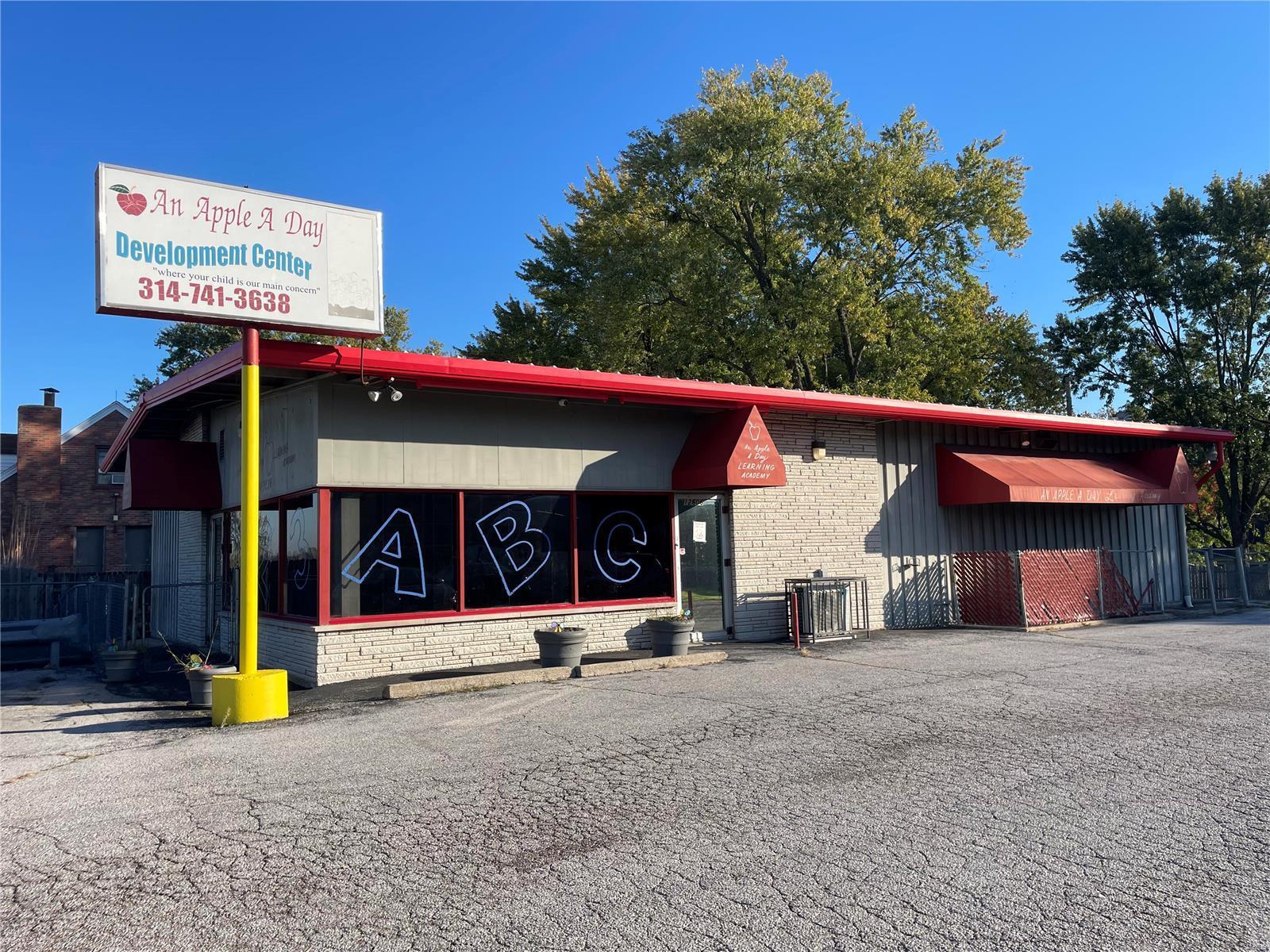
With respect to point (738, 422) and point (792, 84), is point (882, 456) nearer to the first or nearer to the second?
point (738, 422)

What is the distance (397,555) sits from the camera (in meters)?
12.7

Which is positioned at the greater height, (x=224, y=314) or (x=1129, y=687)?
(x=224, y=314)

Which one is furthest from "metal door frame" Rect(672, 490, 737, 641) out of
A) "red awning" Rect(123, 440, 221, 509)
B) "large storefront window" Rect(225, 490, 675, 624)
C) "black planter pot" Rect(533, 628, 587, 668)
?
"red awning" Rect(123, 440, 221, 509)

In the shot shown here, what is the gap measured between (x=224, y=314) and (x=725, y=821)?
754 centimetres

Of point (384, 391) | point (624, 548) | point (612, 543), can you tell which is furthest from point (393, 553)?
point (624, 548)

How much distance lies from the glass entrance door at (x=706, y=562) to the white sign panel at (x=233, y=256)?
6516mm

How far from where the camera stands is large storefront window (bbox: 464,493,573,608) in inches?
523

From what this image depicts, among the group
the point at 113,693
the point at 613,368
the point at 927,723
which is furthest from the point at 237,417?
the point at 613,368

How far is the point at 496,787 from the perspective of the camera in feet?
22.3

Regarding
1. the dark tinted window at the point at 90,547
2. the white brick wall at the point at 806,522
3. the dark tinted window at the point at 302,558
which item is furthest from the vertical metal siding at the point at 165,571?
the dark tinted window at the point at 90,547

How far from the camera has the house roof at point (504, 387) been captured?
450 inches

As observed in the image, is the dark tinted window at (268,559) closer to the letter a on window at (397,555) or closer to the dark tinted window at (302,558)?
the dark tinted window at (302,558)

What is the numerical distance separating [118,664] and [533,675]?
648 centimetres

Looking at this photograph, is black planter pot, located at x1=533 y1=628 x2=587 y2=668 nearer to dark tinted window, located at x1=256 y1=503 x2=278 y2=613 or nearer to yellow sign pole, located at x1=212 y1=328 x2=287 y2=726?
yellow sign pole, located at x1=212 y1=328 x2=287 y2=726
